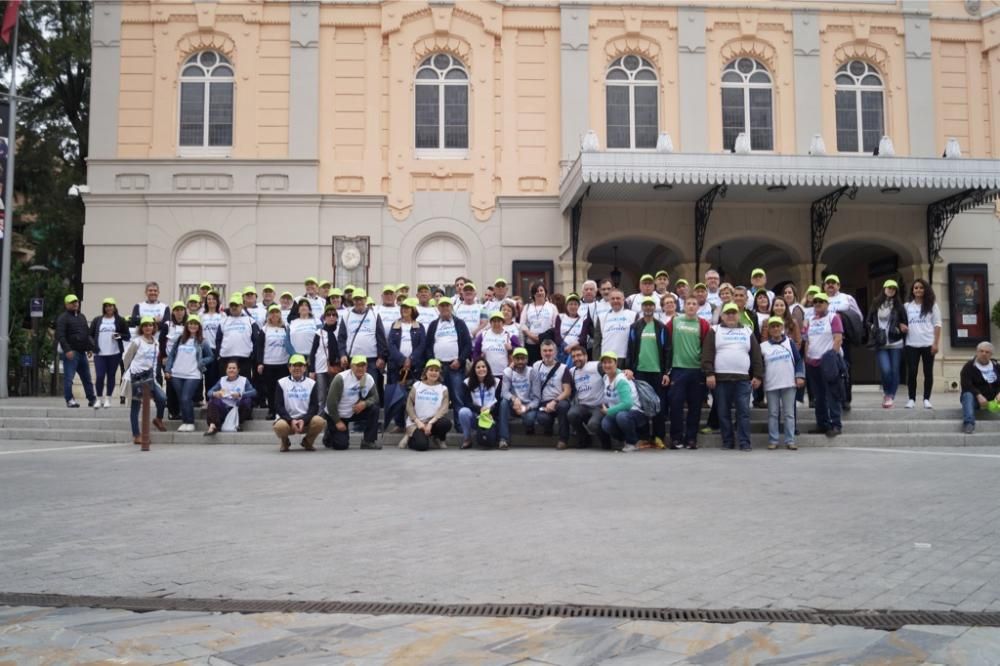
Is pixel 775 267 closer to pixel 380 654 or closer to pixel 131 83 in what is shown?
pixel 131 83

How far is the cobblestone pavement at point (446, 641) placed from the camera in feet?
12.1

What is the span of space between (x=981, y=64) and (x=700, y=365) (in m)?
15.9

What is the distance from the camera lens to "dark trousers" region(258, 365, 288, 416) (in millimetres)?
13273

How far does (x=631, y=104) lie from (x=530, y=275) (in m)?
5.01

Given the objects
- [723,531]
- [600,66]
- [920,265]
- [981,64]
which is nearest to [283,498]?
[723,531]

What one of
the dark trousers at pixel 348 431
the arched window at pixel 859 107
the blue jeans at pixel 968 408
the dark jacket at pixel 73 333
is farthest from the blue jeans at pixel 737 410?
the arched window at pixel 859 107

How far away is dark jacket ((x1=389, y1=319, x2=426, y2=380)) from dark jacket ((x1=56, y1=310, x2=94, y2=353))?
5632 millimetres

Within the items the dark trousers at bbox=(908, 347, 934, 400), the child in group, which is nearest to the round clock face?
the child in group

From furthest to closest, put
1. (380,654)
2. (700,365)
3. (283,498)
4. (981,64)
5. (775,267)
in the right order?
(775,267) < (981,64) < (700,365) < (283,498) < (380,654)

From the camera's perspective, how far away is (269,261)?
20750 millimetres

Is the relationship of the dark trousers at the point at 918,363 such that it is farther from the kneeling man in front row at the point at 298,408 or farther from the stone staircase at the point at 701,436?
the kneeling man in front row at the point at 298,408

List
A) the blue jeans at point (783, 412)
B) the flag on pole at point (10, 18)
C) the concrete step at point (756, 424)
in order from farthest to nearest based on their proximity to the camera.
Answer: the flag on pole at point (10, 18) → the concrete step at point (756, 424) → the blue jeans at point (783, 412)

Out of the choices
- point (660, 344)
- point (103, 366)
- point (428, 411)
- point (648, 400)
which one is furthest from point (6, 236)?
point (648, 400)

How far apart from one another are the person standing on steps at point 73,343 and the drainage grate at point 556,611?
11264 millimetres
